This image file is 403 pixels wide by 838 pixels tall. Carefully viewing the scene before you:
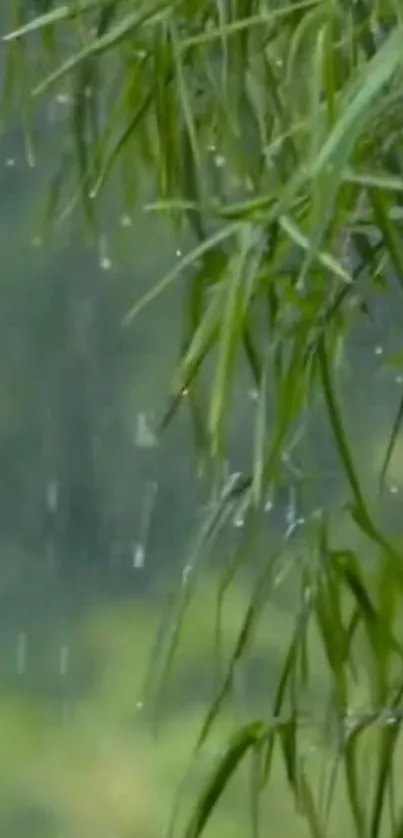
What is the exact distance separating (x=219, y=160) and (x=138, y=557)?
49 centimetres

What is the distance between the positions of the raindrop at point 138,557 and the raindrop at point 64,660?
9 cm

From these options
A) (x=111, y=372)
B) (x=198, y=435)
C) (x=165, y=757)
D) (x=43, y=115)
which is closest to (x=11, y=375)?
(x=111, y=372)

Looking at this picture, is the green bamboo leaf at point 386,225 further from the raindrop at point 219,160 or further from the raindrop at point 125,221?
the raindrop at point 125,221

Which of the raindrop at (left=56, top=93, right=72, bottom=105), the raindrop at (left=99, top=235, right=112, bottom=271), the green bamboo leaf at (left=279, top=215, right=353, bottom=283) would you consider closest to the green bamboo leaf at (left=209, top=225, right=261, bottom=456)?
the green bamboo leaf at (left=279, top=215, right=353, bottom=283)

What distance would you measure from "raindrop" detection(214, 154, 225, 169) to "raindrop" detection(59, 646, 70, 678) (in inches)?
21.3

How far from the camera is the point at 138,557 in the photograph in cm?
116

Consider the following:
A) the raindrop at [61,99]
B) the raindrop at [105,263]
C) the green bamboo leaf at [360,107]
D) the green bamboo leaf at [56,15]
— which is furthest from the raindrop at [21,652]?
the green bamboo leaf at [360,107]

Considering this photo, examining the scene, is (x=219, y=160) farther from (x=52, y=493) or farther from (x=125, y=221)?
(x=52, y=493)

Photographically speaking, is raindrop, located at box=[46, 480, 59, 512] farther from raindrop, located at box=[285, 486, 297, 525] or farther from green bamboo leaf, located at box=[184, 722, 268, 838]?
green bamboo leaf, located at box=[184, 722, 268, 838]

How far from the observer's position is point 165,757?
1.12 m

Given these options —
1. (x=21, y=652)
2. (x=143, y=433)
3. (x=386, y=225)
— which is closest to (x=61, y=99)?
(x=143, y=433)

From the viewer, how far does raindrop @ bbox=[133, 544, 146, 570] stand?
1154 millimetres

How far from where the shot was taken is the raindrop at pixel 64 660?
1.16m

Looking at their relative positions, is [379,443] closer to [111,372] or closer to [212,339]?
[111,372]
